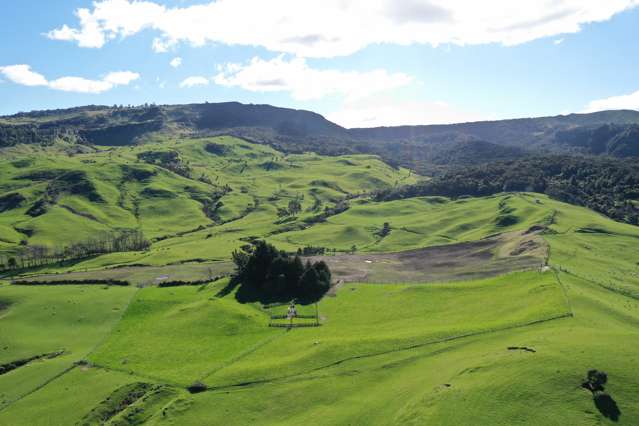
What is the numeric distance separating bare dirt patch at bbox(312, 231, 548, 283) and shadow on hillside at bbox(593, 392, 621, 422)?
64.4 m

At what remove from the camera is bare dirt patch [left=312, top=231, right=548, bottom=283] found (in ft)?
415

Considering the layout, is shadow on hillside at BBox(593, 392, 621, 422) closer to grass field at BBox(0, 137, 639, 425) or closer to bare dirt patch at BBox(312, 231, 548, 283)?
grass field at BBox(0, 137, 639, 425)

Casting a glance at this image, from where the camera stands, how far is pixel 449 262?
154m

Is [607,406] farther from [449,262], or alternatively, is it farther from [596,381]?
[449,262]

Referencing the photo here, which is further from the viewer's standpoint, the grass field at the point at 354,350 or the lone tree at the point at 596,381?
the grass field at the point at 354,350

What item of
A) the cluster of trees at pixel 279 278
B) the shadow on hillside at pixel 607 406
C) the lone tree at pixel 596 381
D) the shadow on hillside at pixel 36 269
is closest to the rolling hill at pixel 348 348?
the shadow on hillside at pixel 607 406

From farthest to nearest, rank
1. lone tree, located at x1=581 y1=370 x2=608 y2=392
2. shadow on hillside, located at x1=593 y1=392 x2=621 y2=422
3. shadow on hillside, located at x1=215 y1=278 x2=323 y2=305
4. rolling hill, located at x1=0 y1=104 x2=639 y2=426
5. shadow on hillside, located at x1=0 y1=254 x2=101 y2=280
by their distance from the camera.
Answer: shadow on hillside, located at x1=0 y1=254 x2=101 y2=280 < shadow on hillside, located at x1=215 y1=278 x2=323 y2=305 < rolling hill, located at x1=0 y1=104 x2=639 y2=426 < lone tree, located at x1=581 y1=370 x2=608 y2=392 < shadow on hillside, located at x1=593 y1=392 x2=621 y2=422

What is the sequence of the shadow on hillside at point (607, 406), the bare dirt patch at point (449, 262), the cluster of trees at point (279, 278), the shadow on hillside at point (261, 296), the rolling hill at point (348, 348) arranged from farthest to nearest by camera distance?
the bare dirt patch at point (449, 262) < the cluster of trees at point (279, 278) < the shadow on hillside at point (261, 296) < the rolling hill at point (348, 348) < the shadow on hillside at point (607, 406)

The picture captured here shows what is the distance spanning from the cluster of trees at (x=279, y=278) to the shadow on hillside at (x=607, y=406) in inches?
2786

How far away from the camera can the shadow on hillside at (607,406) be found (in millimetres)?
50469

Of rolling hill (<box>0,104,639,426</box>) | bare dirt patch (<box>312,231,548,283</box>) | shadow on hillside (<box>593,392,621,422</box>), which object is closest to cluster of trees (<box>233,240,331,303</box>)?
rolling hill (<box>0,104,639,426</box>)

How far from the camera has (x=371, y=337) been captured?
8344 cm

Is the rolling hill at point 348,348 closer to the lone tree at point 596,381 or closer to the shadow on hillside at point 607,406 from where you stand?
the shadow on hillside at point 607,406

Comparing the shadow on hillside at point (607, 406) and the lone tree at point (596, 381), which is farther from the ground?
the lone tree at point (596, 381)
